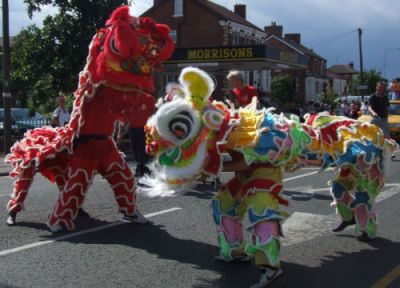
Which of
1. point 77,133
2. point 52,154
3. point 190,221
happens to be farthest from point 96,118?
point 190,221

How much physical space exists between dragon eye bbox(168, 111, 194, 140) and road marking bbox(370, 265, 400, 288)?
198 centimetres

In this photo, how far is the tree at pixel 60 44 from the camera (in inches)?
820

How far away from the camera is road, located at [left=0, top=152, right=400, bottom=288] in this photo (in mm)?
4727

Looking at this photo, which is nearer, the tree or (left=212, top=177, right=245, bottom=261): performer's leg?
(left=212, top=177, right=245, bottom=261): performer's leg

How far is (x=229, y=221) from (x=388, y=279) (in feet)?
4.60

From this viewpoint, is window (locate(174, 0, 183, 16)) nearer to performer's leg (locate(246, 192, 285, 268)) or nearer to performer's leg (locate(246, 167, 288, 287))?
performer's leg (locate(246, 167, 288, 287))

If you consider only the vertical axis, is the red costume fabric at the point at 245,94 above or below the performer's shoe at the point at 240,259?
above

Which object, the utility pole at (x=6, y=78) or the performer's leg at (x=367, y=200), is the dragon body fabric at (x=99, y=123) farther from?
the utility pole at (x=6, y=78)

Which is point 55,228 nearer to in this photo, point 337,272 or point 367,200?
point 337,272

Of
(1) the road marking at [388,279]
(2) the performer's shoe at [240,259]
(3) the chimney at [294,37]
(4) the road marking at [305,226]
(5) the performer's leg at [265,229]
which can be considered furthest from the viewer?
(3) the chimney at [294,37]

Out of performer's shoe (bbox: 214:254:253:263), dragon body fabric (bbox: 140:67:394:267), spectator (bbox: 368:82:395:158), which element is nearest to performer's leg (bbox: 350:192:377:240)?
dragon body fabric (bbox: 140:67:394:267)

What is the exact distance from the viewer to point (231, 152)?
4551 mm

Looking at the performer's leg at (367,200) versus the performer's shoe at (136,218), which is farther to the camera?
the performer's shoe at (136,218)

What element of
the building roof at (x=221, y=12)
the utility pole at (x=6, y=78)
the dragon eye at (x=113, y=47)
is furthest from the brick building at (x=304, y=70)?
the dragon eye at (x=113, y=47)
